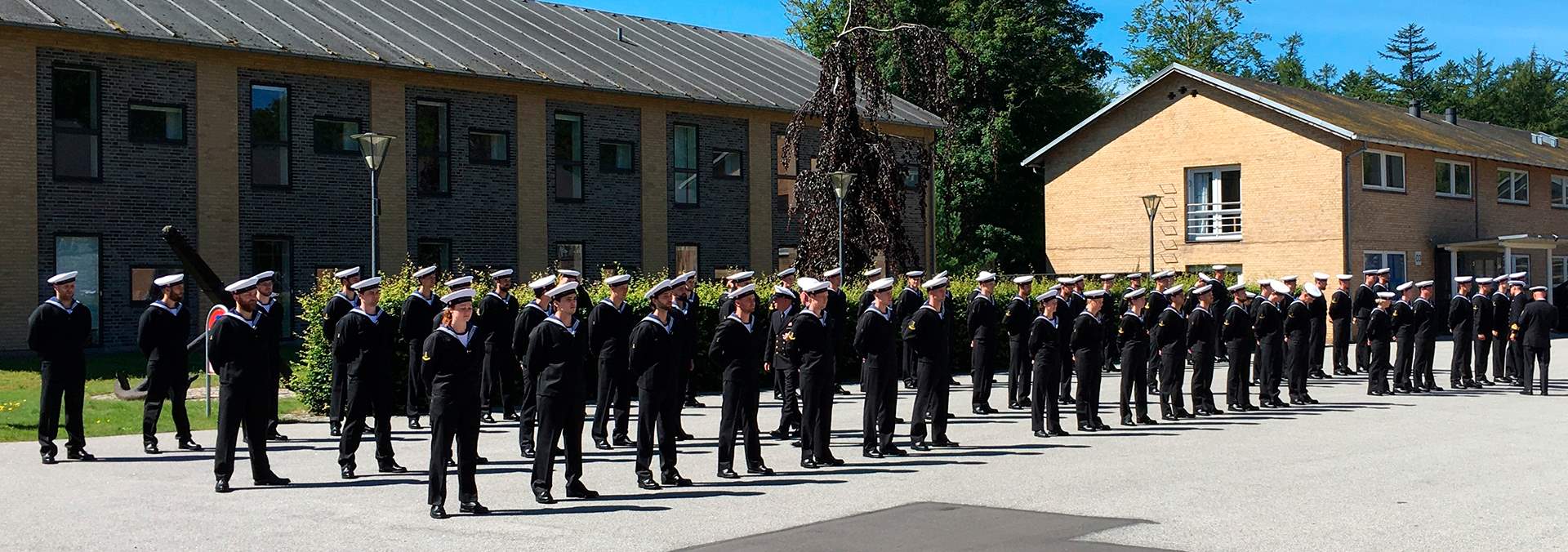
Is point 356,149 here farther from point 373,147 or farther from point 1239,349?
point 1239,349

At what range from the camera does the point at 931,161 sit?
102 ft

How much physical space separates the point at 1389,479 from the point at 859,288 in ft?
43.7

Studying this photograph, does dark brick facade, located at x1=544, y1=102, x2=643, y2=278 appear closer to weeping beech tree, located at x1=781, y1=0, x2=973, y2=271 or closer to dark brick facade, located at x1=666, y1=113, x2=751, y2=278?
dark brick facade, located at x1=666, y1=113, x2=751, y2=278

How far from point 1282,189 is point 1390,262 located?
349cm

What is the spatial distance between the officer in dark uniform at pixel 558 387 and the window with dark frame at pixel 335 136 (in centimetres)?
2011

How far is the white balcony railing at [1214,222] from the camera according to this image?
40688 mm

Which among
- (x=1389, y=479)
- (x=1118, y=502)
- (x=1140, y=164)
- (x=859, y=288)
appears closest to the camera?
(x=1118, y=502)

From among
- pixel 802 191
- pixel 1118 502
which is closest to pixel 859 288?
pixel 802 191

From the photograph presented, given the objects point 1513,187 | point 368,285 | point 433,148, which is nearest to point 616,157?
point 433,148

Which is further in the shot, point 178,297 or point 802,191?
point 802,191

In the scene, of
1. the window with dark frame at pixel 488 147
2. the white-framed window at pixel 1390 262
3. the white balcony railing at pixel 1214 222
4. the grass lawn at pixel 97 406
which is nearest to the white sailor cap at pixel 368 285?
the grass lawn at pixel 97 406

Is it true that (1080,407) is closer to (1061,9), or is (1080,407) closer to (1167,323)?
(1167,323)

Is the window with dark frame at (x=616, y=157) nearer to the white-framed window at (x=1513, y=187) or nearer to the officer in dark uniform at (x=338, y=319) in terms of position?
the officer in dark uniform at (x=338, y=319)

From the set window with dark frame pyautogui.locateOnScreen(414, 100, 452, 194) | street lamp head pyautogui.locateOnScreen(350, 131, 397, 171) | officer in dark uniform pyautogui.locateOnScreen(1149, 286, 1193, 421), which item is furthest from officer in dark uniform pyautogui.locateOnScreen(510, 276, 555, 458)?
window with dark frame pyautogui.locateOnScreen(414, 100, 452, 194)
